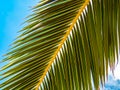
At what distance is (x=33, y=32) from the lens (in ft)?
8.09

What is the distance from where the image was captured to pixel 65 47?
2.57 meters

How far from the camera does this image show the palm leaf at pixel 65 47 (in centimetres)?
242

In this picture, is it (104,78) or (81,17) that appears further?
(81,17)

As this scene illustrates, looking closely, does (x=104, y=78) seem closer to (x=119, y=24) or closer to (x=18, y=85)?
(x=119, y=24)

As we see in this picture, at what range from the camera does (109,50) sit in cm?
245

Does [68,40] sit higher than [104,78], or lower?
higher

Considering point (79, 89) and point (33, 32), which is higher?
point (33, 32)

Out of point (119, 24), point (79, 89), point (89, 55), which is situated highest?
point (119, 24)

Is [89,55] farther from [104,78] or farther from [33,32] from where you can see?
[33,32]

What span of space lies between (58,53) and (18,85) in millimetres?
373

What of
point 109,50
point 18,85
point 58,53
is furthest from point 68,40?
point 18,85

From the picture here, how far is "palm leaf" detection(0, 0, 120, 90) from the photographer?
2422 millimetres

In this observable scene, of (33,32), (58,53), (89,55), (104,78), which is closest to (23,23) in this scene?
(33,32)

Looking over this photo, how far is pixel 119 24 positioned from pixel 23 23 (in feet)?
2.08
